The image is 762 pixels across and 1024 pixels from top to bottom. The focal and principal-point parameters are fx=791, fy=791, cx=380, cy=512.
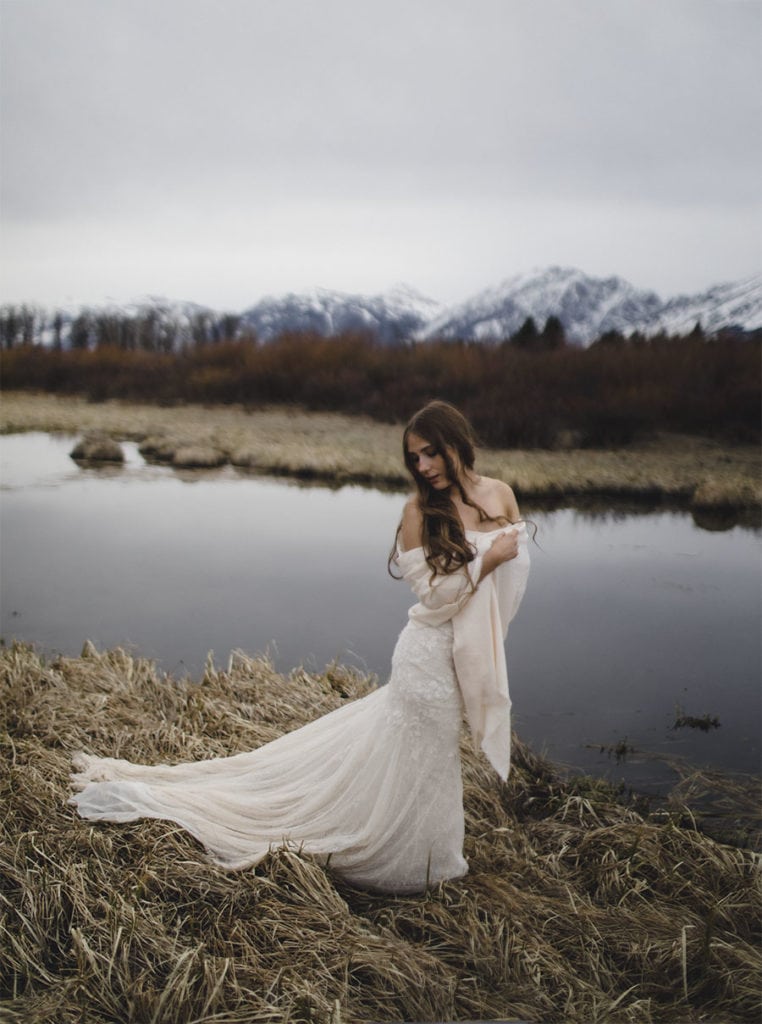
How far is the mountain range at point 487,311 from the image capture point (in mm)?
12789

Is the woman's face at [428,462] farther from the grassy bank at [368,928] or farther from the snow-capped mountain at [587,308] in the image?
the snow-capped mountain at [587,308]

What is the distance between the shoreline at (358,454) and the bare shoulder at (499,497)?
882 cm

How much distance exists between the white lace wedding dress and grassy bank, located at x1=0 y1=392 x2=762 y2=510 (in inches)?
356

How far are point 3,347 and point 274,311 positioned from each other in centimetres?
524

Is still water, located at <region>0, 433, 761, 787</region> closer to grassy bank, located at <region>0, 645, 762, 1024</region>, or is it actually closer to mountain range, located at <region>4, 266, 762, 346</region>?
grassy bank, located at <region>0, 645, 762, 1024</region>

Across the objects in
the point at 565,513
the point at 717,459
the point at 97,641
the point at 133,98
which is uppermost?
the point at 133,98

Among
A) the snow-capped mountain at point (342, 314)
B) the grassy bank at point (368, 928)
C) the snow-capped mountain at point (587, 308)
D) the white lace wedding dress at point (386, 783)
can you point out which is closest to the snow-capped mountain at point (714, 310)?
the snow-capped mountain at point (587, 308)

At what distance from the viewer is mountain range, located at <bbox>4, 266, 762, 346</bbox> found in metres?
12.8

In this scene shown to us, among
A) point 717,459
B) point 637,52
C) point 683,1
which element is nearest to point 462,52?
point 637,52

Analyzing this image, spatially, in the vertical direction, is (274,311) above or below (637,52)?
below

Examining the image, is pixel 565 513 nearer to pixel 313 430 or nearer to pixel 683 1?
pixel 313 430

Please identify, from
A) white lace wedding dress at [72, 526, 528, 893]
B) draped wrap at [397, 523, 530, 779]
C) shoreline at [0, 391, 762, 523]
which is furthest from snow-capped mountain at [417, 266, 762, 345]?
white lace wedding dress at [72, 526, 528, 893]

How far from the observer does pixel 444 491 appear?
2.68m

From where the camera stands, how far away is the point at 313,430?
47.3 feet
